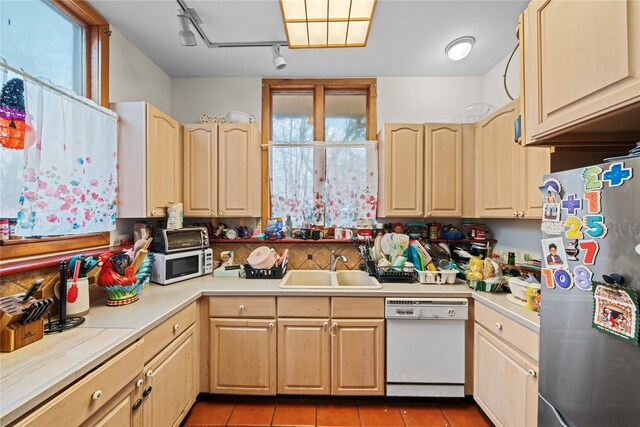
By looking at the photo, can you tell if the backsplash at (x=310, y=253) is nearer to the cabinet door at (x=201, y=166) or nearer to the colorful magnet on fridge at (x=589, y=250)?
the cabinet door at (x=201, y=166)

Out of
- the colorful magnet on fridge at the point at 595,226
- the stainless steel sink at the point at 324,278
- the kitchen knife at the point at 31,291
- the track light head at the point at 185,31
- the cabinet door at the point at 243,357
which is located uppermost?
the track light head at the point at 185,31

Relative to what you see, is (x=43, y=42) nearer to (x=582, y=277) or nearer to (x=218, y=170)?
(x=218, y=170)

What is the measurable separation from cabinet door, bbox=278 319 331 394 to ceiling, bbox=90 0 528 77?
7.12ft

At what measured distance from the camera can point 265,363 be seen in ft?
5.88

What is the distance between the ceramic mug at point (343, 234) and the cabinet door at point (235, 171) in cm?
84

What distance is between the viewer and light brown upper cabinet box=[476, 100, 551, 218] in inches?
61.8

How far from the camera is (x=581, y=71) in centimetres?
92

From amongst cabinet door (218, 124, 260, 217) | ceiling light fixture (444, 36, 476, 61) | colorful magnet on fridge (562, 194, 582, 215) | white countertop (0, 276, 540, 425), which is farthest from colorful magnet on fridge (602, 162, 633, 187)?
cabinet door (218, 124, 260, 217)

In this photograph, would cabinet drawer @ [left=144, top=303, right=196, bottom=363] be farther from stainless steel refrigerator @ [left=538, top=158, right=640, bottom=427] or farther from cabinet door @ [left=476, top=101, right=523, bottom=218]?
cabinet door @ [left=476, top=101, right=523, bottom=218]

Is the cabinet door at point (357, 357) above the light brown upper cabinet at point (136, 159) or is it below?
below

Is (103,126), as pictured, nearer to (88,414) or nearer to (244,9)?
(244,9)

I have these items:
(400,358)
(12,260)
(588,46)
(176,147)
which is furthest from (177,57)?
(400,358)

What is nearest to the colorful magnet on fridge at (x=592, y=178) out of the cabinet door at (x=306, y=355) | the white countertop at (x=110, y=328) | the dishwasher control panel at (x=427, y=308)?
the white countertop at (x=110, y=328)

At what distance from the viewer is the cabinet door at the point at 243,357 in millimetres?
1790
